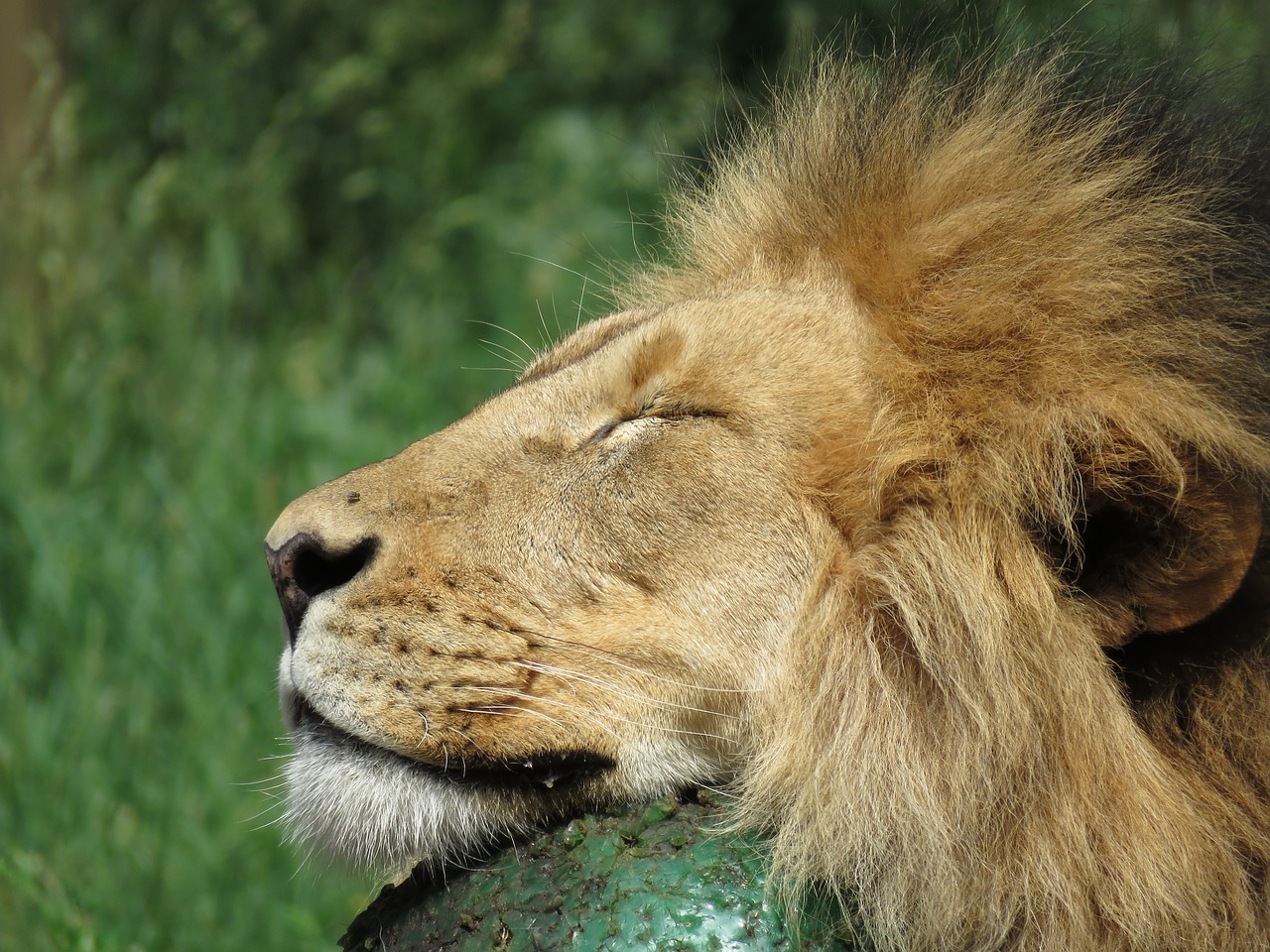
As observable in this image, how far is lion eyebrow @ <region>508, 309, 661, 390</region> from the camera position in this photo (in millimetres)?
2734

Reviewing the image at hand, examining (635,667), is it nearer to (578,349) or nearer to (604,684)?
(604,684)

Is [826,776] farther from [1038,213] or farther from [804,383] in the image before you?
[1038,213]

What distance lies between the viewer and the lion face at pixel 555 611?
2199 mm

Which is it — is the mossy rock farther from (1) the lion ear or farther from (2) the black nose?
(1) the lion ear

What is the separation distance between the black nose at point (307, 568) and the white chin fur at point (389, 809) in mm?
228

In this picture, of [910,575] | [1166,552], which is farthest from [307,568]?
[1166,552]

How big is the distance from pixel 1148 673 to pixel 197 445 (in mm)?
3736

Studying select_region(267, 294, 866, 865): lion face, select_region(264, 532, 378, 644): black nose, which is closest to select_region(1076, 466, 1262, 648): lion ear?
select_region(267, 294, 866, 865): lion face

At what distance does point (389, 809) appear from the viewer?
7.20ft

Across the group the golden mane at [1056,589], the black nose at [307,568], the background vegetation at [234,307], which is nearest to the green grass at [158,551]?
the background vegetation at [234,307]

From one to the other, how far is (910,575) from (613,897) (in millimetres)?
651

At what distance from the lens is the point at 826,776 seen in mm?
2139

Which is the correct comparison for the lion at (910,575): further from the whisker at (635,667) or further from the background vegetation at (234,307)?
the background vegetation at (234,307)

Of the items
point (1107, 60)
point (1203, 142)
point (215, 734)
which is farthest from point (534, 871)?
point (215, 734)
